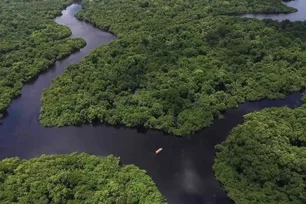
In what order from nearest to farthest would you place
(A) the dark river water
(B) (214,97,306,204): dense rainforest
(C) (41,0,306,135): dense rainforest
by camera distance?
(B) (214,97,306,204): dense rainforest < (A) the dark river water < (C) (41,0,306,135): dense rainforest

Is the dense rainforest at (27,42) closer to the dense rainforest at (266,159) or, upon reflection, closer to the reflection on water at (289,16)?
the dense rainforest at (266,159)

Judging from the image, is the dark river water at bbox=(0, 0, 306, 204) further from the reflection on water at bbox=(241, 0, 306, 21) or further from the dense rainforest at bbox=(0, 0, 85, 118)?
the reflection on water at bbox=(241, 0, 306, 21)

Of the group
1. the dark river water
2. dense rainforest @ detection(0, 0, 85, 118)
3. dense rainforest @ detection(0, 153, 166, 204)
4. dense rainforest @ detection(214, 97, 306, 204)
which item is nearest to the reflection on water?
the dark river water

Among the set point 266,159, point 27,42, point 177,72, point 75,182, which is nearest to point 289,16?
point 177,72

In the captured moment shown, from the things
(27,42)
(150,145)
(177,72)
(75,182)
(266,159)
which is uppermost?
(177,72)

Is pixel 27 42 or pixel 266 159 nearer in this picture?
pixel 266 159

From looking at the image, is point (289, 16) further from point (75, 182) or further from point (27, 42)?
point (75, 182)
